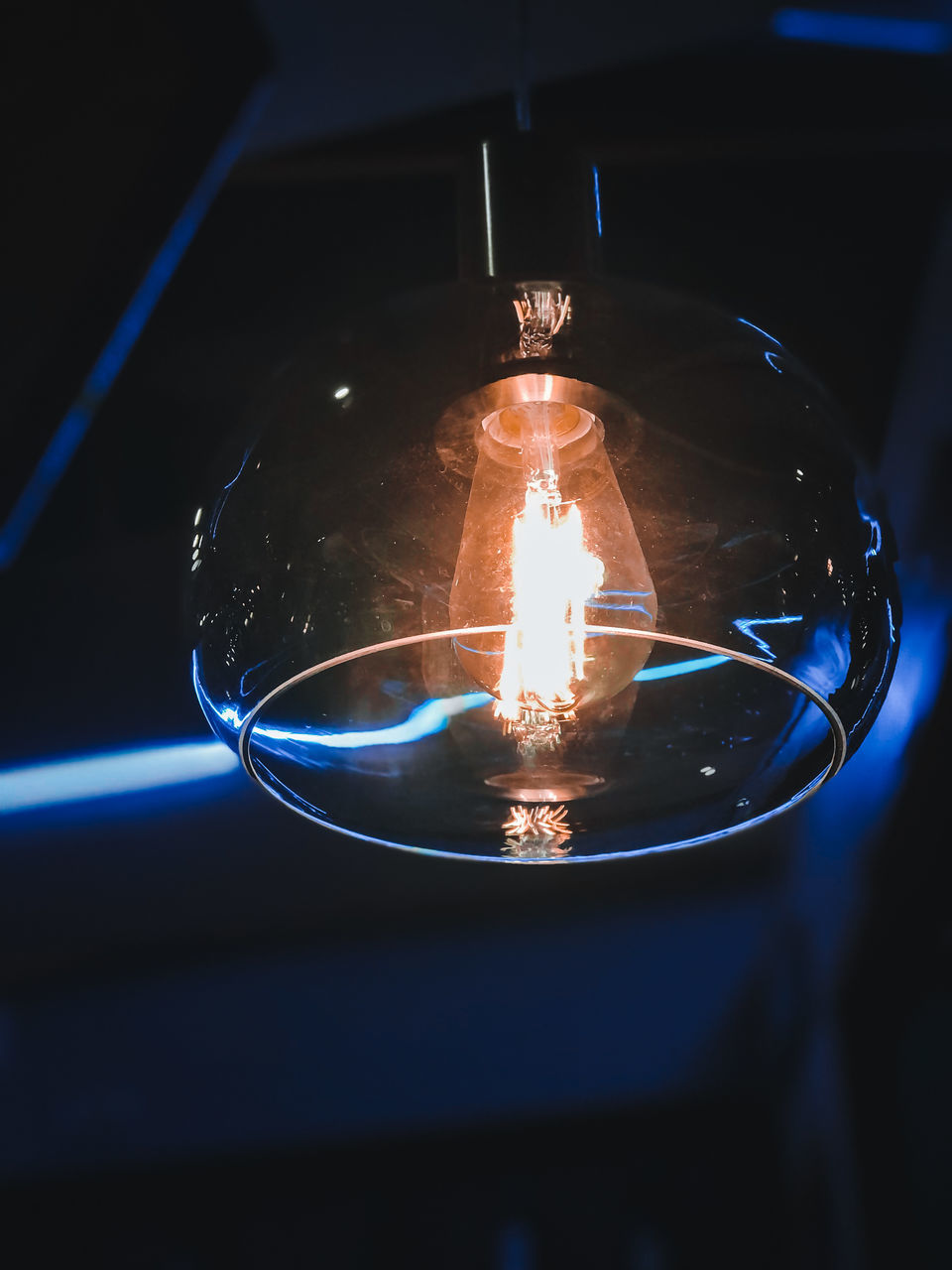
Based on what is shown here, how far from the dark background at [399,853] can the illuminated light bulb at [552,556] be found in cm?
15

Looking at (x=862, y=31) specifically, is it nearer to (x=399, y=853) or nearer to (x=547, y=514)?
(x=547, y=514)

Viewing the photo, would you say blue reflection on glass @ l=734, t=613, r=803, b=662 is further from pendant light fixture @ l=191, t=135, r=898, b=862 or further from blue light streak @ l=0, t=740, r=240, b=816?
blue light streak @ l=0, t=740, r=240, b=816

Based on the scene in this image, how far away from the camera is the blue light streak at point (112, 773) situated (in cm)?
171

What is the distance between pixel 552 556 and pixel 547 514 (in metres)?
0.01

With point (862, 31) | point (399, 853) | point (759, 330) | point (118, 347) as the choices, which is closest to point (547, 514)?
point (759, 330)

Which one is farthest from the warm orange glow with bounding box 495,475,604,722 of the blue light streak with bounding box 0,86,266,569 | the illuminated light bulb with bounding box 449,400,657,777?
the blue light streak with bounding box 0,86,266,569

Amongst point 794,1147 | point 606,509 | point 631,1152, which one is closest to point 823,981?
point 794,1147

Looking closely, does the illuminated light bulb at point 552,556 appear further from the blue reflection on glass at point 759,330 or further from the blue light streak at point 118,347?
the blue light streak at point 118,347

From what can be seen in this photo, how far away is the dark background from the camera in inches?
31.0

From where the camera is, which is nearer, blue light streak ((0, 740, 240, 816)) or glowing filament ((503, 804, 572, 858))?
glowing filament ((503, 804, 572, 858))

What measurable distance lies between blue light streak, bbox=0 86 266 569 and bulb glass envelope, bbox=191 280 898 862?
1.79 feet

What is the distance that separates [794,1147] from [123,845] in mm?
1506

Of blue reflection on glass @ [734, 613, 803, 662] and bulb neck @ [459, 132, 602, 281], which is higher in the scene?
bulb neck @ [459, 132, 602, 281]

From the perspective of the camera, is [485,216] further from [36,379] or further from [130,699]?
[130,699]
